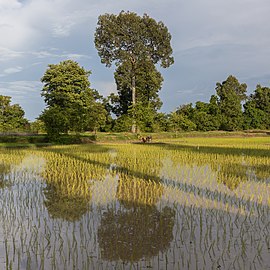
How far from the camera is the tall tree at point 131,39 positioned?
3803cm

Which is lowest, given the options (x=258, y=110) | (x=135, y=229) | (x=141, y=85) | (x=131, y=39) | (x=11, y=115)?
(x=135, y=229)

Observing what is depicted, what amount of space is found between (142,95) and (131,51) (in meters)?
7.78

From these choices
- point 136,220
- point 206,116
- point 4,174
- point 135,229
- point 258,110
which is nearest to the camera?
point 135,229

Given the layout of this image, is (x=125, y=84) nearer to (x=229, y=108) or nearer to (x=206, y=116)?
(x=206, y=116)

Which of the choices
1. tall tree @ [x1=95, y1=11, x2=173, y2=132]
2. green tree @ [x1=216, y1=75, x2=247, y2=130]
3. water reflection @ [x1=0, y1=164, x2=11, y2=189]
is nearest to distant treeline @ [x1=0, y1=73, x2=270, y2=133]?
green tree @ [x1=216, y1=75, x2=247, y2=130]

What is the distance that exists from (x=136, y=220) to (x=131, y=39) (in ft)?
114

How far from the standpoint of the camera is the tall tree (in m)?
38.0

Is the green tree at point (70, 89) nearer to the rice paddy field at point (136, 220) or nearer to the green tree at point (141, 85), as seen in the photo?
the green tree at point (141, 85)

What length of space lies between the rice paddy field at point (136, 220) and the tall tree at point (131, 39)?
2884 cm

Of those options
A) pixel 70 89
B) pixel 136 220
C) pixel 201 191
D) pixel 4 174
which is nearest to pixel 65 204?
pixel 136 220

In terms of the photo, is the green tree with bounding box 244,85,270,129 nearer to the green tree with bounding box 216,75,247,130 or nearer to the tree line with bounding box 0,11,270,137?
the green tree with bounding box 216,75,247,130

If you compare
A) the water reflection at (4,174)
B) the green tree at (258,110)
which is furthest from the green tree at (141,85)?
the water reflection at (4,174)

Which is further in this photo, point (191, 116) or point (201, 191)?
point (191, 116)

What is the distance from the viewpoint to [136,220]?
18.8ft
